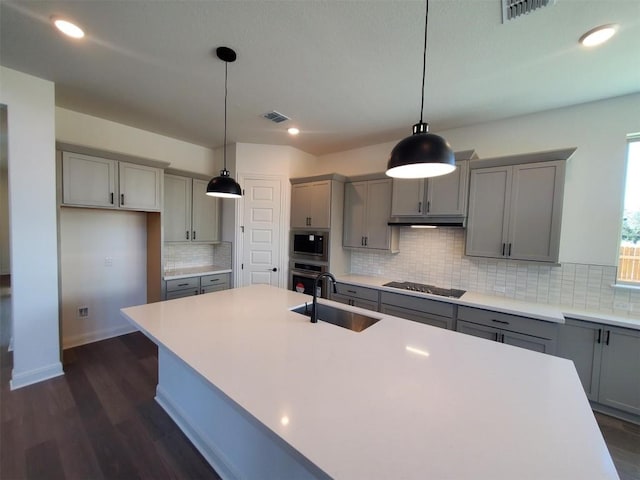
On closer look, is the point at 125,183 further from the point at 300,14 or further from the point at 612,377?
the point at 612,377

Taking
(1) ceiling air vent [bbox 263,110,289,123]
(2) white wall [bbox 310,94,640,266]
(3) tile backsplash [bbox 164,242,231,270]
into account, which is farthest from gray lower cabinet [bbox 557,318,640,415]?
(3) tile backsplash [bbox 164,242,231,270]

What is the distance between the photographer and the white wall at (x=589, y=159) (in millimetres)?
2371

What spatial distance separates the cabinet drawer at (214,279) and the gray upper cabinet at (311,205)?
51.1 inches

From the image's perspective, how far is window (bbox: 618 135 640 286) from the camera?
235cm

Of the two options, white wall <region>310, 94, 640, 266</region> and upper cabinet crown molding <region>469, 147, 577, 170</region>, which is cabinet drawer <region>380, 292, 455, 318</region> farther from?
upper cabinet crown molding <region>469, 147, 577, 170</region>

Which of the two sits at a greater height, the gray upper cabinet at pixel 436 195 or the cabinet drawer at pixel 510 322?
the gray upper cabinet at pixel 436 195

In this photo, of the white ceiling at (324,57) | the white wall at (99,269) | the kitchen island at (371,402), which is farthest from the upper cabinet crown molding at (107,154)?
the kitchen island at (371,402)

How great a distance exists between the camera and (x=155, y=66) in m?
2.09

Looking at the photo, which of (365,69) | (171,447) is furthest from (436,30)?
(171,447)

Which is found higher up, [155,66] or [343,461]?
[155,66]

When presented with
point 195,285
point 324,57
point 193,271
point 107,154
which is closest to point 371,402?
point 324,57

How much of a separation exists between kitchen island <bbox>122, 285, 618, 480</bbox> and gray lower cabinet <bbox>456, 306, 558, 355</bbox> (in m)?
1.13

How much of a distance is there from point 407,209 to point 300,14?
2.23 m

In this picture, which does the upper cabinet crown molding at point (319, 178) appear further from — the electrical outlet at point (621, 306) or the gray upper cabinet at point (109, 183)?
the electrical outlet at point (621, 306)
